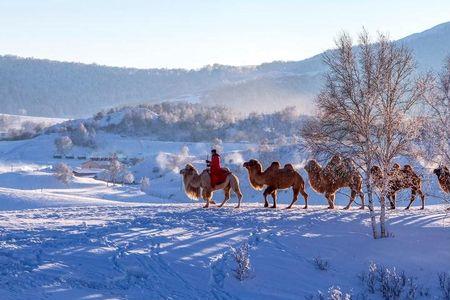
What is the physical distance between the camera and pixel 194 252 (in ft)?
45.3

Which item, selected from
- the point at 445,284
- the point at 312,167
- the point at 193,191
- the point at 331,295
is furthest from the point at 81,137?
the point at 331,295

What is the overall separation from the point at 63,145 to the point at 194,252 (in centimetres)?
11798

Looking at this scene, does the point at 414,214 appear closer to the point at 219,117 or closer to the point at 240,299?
the point at 240,299

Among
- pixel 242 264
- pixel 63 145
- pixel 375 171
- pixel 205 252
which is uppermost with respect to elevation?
pixel 63 145

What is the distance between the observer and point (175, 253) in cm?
1358

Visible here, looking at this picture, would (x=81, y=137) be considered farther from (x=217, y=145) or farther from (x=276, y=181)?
(x=276, y=181)

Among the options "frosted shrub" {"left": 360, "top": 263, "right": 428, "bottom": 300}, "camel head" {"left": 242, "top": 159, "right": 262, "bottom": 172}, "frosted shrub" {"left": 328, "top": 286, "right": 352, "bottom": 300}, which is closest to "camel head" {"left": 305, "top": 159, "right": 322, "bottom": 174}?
"camel head" {"left": 242, "top": 159, "right": 262, "bottom": 172}

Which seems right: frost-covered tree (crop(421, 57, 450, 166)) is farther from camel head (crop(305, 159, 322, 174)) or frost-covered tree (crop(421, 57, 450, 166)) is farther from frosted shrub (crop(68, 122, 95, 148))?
frosted shrub (crop(68, 122, 95, 148))

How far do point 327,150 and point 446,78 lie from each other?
4.96 metres

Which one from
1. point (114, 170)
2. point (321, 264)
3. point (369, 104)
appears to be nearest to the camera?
point (321, 264)

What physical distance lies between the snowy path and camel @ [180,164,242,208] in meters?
1.22

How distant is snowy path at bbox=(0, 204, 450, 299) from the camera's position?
1177 centimetres

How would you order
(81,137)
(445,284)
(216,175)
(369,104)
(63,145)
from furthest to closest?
(81,137), (63,145), (216,175), (369,104), (445,284)

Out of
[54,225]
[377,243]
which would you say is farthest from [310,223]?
[54,225]
